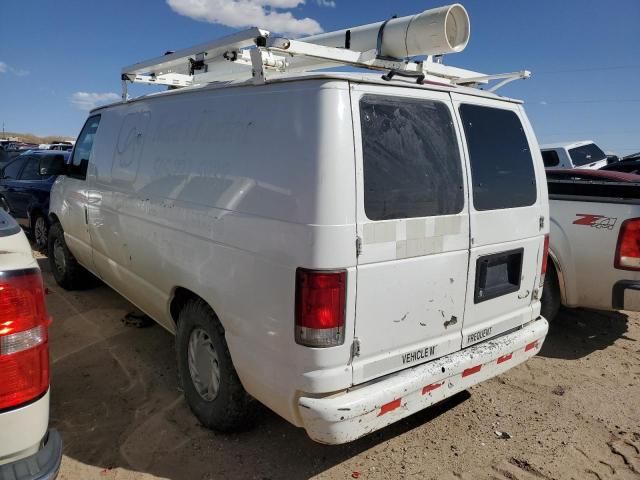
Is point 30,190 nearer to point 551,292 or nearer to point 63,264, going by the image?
point 63,264

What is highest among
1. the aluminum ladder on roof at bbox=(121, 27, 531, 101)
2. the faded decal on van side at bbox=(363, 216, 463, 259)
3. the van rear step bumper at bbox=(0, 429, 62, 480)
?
the aluminum ladder on roof at bbox=(121, 27, 531, 101)

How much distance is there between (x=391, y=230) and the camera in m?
2.46

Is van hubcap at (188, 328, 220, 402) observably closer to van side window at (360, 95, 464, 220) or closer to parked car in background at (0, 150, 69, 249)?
van side window at (360, 95, 464, 220)

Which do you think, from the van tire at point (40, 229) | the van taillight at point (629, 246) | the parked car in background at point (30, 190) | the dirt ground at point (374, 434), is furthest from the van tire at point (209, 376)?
the van tire at point (40, 229)

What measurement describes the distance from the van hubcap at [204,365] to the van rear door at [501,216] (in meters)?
1.53

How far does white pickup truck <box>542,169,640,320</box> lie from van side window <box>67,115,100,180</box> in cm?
447

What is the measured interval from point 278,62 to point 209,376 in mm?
Result: 1948

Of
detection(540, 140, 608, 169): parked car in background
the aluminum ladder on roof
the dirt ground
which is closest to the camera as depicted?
the aluminum ladder on roof

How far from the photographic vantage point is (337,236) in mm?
2262

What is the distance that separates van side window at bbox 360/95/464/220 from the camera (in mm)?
2424

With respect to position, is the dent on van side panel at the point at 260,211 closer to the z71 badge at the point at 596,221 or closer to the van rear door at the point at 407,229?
the van rear door at the point at 407,229

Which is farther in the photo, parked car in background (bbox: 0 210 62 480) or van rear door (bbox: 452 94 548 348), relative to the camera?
van rear door (bbox: 452 94 548 348)

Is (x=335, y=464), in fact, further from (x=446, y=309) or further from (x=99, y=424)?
(x=99, y=424)

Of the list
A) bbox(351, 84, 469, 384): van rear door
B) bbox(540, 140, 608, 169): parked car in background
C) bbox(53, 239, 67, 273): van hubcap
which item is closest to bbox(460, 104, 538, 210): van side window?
bbox(351, 84, 469, 384): van rear door
